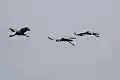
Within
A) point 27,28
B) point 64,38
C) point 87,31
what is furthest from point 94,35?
point 27,28

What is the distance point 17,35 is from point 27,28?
4.42ft

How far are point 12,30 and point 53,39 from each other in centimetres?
453

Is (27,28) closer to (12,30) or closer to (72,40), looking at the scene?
(12,30)

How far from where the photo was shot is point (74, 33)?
32156 millimetres

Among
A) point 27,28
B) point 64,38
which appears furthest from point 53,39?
point 27,28

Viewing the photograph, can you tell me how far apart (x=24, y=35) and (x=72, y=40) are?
17.9 ft

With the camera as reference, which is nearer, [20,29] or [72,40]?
[20,29]

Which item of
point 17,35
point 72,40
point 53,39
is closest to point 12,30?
point 17,35

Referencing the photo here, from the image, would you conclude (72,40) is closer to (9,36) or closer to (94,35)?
(94,35)

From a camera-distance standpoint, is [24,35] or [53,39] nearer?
[24,35]

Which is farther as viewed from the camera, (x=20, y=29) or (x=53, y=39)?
(x=53, y=39)

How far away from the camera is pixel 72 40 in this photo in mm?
32406

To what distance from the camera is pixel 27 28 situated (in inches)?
1185

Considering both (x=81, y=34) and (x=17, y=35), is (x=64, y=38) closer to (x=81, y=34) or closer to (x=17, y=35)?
(x=81, y=34)
